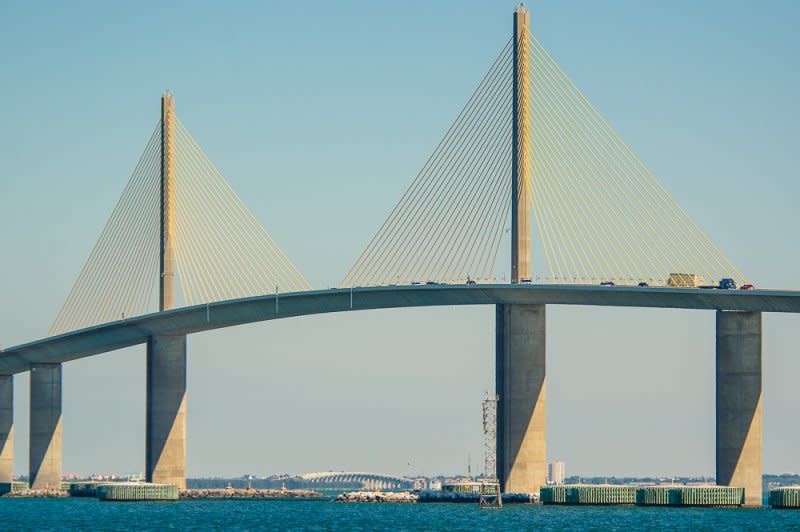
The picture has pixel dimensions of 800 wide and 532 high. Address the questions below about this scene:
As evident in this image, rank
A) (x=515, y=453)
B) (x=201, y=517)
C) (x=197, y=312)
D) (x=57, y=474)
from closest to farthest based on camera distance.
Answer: (x=201, y=517), (x=515, y=453), (x=197, y=312), (x=57, y=474)

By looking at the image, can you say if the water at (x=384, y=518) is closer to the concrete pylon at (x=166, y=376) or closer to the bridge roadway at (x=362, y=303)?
the concrete pylon at (x=166, y=376)

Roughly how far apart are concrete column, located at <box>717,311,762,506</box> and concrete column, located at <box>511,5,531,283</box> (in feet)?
39.1

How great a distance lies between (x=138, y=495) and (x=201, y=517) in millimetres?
24472

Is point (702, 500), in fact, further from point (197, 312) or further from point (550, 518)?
point (197, 312)

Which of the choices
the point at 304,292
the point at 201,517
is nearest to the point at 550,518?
the point at 201,517

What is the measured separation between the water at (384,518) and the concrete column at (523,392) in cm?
324

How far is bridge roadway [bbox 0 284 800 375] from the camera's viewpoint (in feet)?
358

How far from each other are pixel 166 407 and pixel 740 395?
131 feet

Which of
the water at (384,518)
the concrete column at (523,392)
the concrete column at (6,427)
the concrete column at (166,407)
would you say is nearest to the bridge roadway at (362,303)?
the concrete column at (166,407)

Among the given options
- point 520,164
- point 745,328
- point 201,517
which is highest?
point 520,164

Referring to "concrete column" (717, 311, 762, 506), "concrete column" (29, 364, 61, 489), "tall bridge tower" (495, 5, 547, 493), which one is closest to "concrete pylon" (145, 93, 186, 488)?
"concrete column" (29, 364, 61, 489)

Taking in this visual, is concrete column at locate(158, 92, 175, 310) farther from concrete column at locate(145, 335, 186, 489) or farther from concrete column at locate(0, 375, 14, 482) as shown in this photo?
concrete column at locate(0, 375, 14, 482)

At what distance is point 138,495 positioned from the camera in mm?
130875

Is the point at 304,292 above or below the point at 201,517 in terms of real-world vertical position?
above
